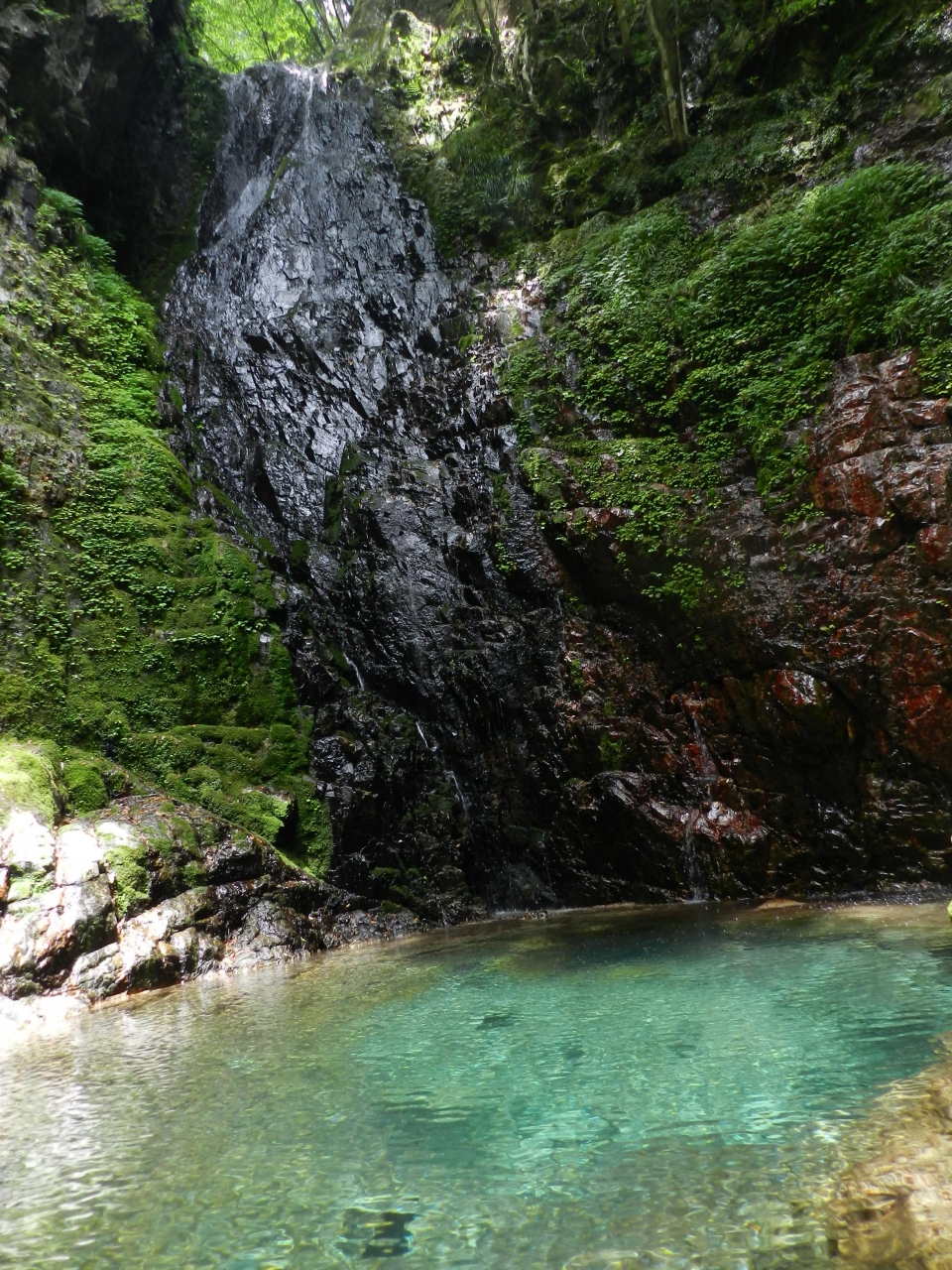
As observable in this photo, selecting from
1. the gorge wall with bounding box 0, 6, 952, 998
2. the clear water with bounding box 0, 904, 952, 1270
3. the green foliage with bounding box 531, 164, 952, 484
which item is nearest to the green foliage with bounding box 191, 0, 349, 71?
the gorge wall with bounding box 0, 6, 952, 998

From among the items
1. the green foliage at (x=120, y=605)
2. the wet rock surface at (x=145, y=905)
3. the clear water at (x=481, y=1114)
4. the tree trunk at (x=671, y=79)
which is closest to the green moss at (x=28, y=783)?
the wet rock surface at (x=145, y=905)

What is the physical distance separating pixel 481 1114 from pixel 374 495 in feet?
37.0

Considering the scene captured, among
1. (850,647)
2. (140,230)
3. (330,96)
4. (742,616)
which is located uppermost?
(330,96)

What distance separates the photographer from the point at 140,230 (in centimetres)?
1809

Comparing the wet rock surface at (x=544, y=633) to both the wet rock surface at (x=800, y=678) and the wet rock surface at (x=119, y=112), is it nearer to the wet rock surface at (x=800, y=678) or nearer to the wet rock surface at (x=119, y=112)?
the wet rock surface at (x=800, y=678)

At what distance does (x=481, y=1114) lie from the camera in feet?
12.2

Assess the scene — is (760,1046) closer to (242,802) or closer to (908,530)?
(908,530)

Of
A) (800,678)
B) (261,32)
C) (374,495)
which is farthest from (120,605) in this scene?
(261,32)

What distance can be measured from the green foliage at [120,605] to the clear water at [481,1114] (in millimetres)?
4453

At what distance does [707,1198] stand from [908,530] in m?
8.50

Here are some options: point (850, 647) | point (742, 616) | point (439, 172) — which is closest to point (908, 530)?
point (850, 647)

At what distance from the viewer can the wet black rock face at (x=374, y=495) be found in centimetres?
1144

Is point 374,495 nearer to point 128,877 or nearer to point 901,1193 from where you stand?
point 128,877

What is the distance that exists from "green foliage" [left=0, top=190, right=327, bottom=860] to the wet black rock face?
2.58 feet
